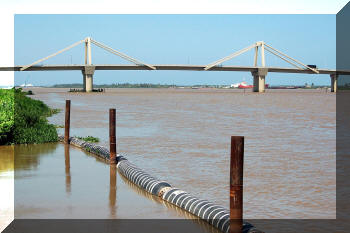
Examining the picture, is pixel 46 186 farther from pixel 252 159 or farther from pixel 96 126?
pixel 96 126

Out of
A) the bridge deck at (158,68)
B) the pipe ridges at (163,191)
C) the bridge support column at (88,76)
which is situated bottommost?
the pipe ridges at (163,191)

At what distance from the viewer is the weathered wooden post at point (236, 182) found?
8242mm

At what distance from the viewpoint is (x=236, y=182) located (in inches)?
330

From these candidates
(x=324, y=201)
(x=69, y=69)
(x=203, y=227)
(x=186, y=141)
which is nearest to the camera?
(x=203, y=227)

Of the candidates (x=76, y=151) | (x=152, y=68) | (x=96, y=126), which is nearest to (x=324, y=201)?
(x=76, y=151)

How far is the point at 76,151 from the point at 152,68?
9955 cm

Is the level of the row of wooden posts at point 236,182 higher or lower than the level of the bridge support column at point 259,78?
lower

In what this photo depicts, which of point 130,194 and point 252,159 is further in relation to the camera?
point 252,159

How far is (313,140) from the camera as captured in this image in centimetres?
2544

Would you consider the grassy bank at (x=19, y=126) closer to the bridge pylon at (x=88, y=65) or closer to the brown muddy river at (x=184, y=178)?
the brown muddy river at (x=184, y=178)

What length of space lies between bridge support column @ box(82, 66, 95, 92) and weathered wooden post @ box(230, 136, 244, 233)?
11078 cm

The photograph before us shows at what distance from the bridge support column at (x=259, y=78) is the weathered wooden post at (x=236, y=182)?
121483 mm

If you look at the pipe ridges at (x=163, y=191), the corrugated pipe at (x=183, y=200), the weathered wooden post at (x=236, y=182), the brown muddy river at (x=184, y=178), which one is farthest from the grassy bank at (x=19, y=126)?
the weathered wooden post at (x=236, y=182)

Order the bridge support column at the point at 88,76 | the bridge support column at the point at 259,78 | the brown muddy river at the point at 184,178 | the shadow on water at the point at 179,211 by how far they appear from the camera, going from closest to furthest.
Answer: the shadow on water at the point at 179,211, the brown muddy river at the point at 184,178, the bridge support column at the point at 88,76, the bridge support column at the point at 259,78
